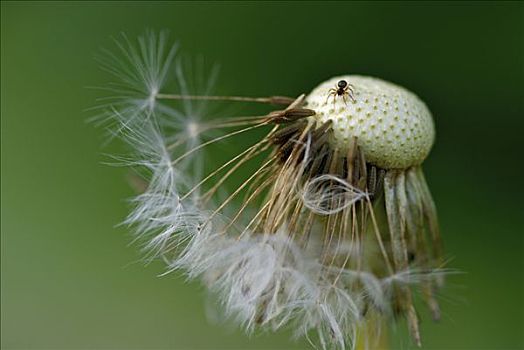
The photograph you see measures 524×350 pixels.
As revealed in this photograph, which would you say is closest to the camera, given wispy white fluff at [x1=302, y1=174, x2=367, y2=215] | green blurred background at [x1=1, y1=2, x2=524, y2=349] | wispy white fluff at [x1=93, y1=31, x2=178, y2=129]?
wispy white fluff at [x1=302, y1=174, x2=367, y2=215]

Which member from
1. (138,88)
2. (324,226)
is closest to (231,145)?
(138,88)

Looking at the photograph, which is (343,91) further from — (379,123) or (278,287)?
(278,287)

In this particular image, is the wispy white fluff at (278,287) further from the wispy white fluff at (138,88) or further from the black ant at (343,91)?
the wispy white fluff at (138,88)

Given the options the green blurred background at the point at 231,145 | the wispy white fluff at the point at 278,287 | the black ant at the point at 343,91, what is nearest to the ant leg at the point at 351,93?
A: the black ant at the point at 343,91

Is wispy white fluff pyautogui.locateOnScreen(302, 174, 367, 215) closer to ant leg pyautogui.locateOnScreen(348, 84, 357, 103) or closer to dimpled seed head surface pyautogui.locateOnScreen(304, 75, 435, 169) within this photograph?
dimpled seed head surface pyautogui.locateOnScreen(304, 75, 435, 169)

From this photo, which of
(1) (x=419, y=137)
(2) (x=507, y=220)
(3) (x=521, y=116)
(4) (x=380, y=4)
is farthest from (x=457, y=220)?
(1) (x=419, y=137)

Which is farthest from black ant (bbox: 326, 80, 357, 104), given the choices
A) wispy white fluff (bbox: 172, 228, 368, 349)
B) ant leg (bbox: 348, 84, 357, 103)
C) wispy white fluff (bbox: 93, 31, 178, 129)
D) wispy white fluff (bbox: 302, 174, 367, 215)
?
wispy white fluff (bbox: 93, 31, 178, 129)

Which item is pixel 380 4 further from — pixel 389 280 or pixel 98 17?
pixel 389 280
